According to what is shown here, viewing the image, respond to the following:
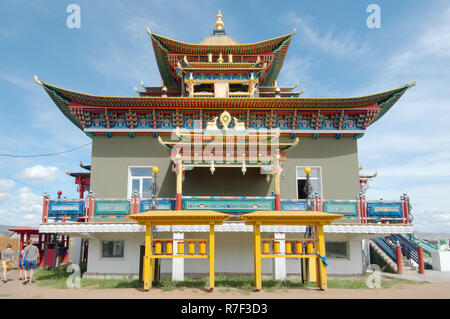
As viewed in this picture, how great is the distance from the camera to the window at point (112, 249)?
1447cm

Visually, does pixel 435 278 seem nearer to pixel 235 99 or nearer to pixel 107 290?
pixel 235 99

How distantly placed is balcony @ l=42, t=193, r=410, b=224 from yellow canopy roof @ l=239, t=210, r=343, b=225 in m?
2.71

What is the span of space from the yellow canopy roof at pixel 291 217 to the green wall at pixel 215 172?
16.0 ft


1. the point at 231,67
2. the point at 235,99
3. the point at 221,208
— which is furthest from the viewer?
the point at 231,67

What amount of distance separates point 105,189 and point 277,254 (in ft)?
28.4

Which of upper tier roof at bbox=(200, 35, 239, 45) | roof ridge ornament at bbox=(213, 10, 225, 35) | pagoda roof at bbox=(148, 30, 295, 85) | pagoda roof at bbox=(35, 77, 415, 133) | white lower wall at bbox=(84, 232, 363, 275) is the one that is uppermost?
roof ridge ornament at bbox=(213, 10, 225, 35)

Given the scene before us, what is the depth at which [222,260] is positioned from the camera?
46.2 feet

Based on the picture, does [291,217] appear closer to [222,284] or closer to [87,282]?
[222,284]

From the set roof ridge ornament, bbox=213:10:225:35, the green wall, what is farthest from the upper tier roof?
the green wall

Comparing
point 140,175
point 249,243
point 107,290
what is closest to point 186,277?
point 249,243

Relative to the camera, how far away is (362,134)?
15.5m

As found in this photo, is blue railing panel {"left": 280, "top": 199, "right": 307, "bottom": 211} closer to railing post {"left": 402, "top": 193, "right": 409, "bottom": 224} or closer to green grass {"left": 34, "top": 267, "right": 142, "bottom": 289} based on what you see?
railing post {"left": 402, "top": 193, "right": 409, "bottom": 224}

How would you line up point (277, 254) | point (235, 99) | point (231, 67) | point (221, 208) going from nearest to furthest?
point (277, 254)
point (221, 208)
point (235, 99)
point (231, 67)

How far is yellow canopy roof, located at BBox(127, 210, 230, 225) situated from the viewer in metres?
9.58
